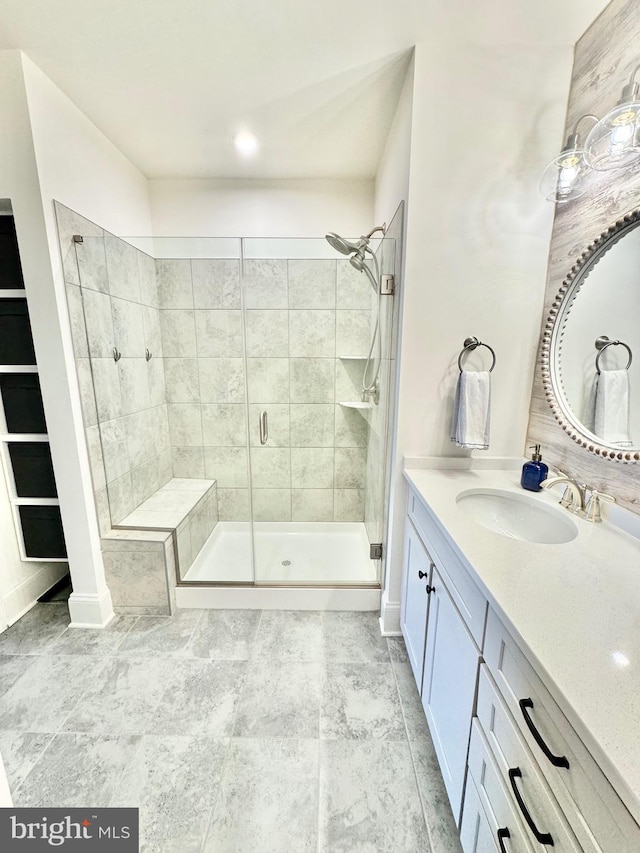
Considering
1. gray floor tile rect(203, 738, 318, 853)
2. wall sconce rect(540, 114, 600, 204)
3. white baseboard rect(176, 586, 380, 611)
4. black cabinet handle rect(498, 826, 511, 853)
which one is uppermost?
wall sconce rect(540, 114, 600, 204)

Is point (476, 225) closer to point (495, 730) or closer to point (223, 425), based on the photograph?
point (495, 730)

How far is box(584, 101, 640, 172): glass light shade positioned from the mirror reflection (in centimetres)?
23

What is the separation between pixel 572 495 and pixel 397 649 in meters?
1.16

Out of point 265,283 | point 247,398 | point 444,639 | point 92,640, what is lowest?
point 92,640

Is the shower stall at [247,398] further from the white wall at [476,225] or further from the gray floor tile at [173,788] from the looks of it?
the gray floor tile at [173,788]

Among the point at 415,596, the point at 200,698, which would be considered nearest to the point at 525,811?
the point at 415,596

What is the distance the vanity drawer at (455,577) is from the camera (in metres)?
0.87

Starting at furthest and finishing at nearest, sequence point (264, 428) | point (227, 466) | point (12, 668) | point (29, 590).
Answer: point (227, 466) < point (264, 428) < point (29, 590) < point (12, 668)

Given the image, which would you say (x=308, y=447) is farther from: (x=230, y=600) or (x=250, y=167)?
(x=250, y=167)

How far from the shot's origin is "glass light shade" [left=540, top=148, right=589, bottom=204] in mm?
1199

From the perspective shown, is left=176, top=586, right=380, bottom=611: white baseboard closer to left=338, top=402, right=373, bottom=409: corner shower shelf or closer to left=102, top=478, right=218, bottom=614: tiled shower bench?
left=102, top=478, right=218, bottom=614: tiled shower bench

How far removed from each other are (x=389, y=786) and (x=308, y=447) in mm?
1885

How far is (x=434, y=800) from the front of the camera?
1116mm

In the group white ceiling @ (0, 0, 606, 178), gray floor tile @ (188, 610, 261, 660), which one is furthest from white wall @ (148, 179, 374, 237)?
gray floor tile @ (188, 610, 261, 660)
